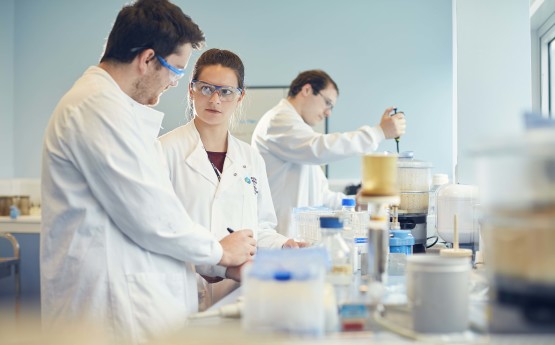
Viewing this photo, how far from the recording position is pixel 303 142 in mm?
3059

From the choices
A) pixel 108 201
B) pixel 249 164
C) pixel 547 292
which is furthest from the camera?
pixel 249 164

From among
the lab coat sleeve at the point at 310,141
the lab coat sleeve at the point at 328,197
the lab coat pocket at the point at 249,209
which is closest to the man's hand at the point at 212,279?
the lab coat pocket at the point at 249,209

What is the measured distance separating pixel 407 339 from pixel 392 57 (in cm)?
425

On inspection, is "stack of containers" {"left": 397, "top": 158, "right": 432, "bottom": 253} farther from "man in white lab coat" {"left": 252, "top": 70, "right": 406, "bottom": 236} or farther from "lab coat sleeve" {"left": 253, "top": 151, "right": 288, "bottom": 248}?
"lab coat sleeve" {"left": 253, "top": 151, "right": 288, "bottom": 248}

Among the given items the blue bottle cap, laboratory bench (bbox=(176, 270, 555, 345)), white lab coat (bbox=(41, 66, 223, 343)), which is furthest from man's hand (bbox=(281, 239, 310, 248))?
the blue bottle cap

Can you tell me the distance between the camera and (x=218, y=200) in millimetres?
2059

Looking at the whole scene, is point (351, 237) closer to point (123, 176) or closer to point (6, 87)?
point (123, 176)

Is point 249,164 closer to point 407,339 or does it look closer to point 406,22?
point 407,339

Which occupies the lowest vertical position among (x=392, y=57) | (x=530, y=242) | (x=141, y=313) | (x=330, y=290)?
(x=141, y=313)

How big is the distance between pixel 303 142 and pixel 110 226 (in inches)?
66.5

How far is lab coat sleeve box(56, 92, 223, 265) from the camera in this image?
145 centimetres

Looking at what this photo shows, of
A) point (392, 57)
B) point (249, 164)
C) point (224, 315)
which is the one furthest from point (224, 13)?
point (224, 315)

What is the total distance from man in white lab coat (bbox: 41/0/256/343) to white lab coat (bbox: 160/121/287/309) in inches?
16.2

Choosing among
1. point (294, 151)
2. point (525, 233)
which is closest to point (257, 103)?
point (294, 151)
